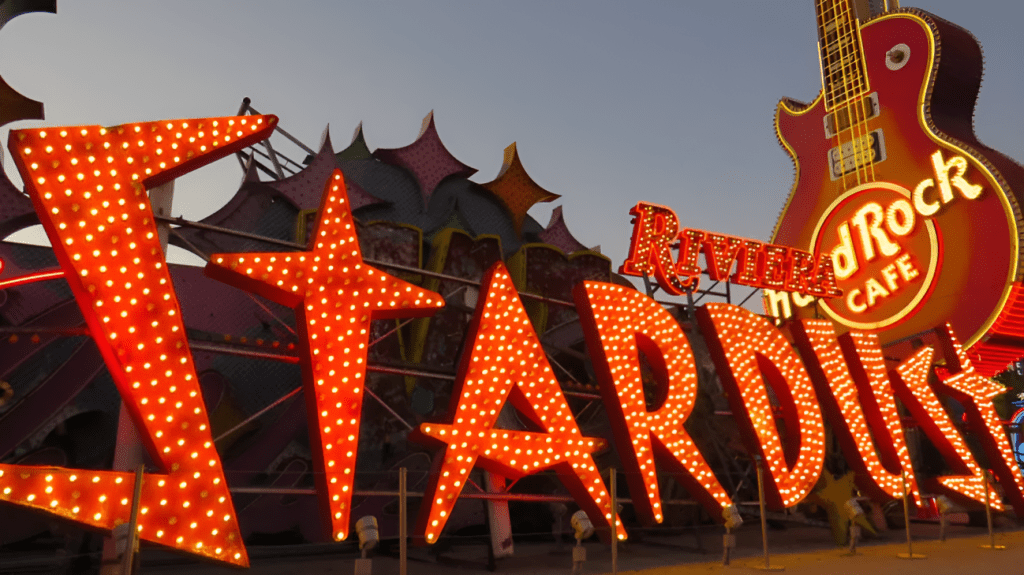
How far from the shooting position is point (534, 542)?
1259 centimetres

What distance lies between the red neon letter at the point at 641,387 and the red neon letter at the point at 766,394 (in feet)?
3.02

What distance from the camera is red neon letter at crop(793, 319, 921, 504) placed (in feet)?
41.8

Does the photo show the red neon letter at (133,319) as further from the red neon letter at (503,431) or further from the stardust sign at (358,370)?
the red neon letter at (503,431)

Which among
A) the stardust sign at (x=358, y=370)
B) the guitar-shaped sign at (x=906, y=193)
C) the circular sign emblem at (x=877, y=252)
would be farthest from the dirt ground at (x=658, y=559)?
the circular sign emblem at (x=877, y=252)

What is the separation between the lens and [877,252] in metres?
18.6

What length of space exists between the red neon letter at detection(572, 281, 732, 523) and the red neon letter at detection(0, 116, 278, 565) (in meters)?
5.28

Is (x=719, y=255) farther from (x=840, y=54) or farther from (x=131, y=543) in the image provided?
(x=131, y=543)

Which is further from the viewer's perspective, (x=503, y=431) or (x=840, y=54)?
(x=840, y=54)

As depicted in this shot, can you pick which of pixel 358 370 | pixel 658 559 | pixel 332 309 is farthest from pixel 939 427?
pixel 332 309

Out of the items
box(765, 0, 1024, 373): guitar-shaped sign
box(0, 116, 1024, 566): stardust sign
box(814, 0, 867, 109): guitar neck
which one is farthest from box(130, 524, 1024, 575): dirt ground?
box(814, 0, 867, 109): guitar neck

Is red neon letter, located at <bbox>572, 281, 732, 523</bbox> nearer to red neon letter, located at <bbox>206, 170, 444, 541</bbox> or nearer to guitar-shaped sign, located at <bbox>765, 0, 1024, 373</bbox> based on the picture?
red neon letter, located at <bbox>206, 170, 444, 541</bbox>

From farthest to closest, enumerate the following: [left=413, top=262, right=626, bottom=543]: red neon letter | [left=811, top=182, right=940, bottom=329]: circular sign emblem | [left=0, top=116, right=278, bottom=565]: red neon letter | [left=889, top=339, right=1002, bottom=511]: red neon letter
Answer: [left=811, top=182, right=940, bottom=329]: circular sign emblem
[left=889, top=339, right=1002, bottom=511]: red neon letter
[left=413, top=262, right=626, bottom=543]: red neon letter
[left=0, top=116, right=278, bottom=565]: red neon letter

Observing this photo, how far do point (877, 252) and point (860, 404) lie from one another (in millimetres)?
6359

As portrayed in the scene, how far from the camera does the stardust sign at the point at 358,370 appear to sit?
722cm
